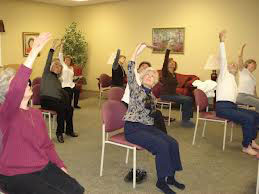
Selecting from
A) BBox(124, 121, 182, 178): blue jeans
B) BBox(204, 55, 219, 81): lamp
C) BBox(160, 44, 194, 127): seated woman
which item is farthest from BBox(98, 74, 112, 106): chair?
BBox(124, 121, 182, 178): blue jeans

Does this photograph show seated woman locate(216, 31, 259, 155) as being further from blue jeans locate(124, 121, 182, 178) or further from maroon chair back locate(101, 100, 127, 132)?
maroon chair back locate(101, 100, 127, 132)

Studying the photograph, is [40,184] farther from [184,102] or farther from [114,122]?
[184,102]

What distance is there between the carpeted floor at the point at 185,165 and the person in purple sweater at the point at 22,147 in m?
1.22

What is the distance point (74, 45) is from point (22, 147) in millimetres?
8186

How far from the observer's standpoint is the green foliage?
32.1ft

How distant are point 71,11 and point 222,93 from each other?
7.63m

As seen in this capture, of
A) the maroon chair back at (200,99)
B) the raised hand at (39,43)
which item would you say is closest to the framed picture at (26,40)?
the maroon chair back at (200,99)

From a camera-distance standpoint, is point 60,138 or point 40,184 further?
point 60,138

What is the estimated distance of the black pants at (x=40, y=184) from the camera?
1854 mm

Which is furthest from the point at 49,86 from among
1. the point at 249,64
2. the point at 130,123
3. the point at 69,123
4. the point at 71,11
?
the point at 71,11

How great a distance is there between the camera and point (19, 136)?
1.91m

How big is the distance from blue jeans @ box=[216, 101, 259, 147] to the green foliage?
636 cm

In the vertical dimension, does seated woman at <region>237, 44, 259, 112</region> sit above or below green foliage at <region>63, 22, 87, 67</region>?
below

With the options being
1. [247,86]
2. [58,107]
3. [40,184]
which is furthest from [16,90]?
[247,86]
